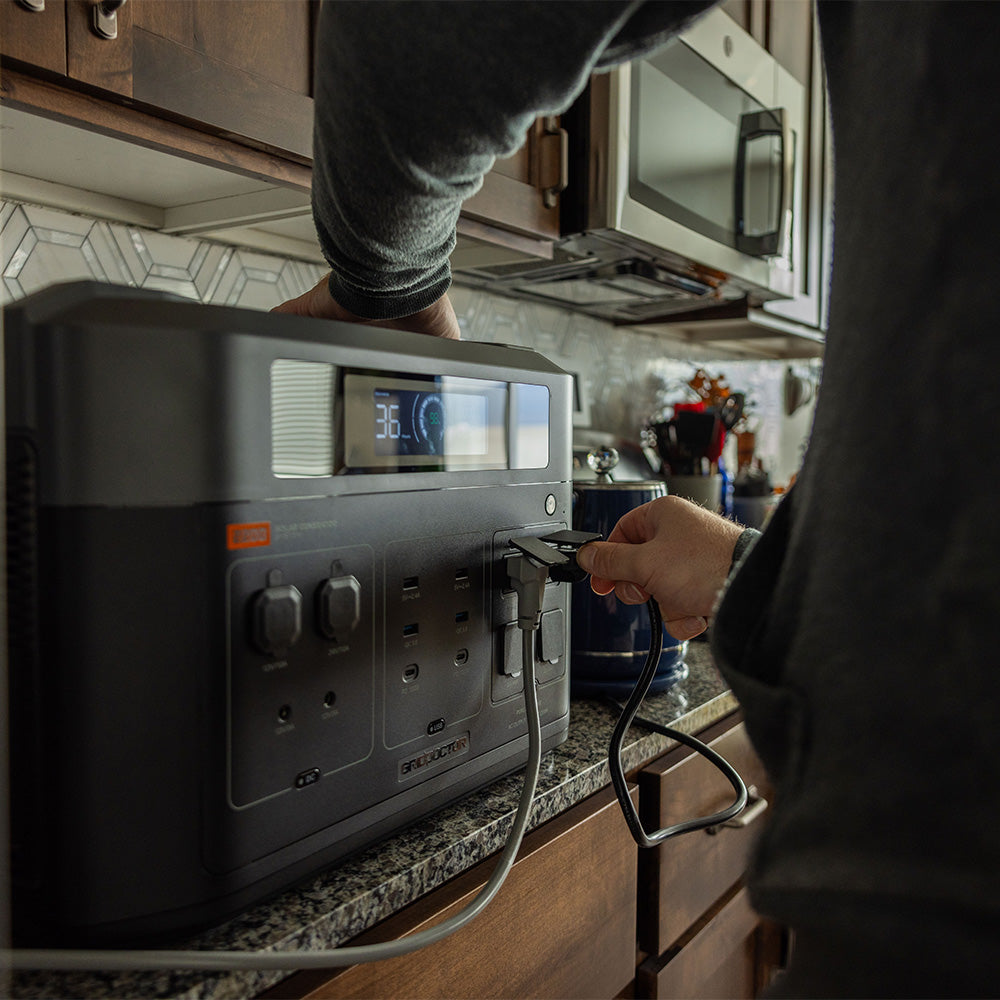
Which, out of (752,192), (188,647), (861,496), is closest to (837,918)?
(861,496)

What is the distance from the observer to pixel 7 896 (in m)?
0.42

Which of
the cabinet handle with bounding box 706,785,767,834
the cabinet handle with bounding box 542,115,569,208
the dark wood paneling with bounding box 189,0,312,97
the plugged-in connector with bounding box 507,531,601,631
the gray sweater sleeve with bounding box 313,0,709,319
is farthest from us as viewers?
the cabinet handle with bounding box 542,115,569,208

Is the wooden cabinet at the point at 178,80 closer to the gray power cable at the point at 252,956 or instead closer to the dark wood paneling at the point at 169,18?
the dark wood paneling at the point at 169,18

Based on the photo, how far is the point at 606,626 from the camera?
881 millimetres

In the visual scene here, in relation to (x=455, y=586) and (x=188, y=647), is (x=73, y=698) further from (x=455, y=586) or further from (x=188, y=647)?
(x=455, y=586)

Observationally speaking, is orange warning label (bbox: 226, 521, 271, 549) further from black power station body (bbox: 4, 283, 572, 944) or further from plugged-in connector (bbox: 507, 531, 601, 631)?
plugged-in connector (bbox: 507, 531, 601, 631)

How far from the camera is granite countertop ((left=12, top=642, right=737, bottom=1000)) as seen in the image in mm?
407

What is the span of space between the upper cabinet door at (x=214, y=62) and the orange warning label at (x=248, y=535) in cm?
40

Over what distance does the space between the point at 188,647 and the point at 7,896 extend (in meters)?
0.16

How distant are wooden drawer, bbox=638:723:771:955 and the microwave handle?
0.86m

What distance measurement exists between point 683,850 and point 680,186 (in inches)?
37.2

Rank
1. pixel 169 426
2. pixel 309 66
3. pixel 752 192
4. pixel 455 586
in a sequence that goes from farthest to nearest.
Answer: pixel 752 192 < pixel 309 66 < pixel 455 586 < pixel 169 426

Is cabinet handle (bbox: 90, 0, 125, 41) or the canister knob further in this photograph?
the canister knob

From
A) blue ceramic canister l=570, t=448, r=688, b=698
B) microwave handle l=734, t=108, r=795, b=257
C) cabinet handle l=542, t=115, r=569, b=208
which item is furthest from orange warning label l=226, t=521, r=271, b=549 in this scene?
microwave handle l=734, t=108, r=795, b=257
